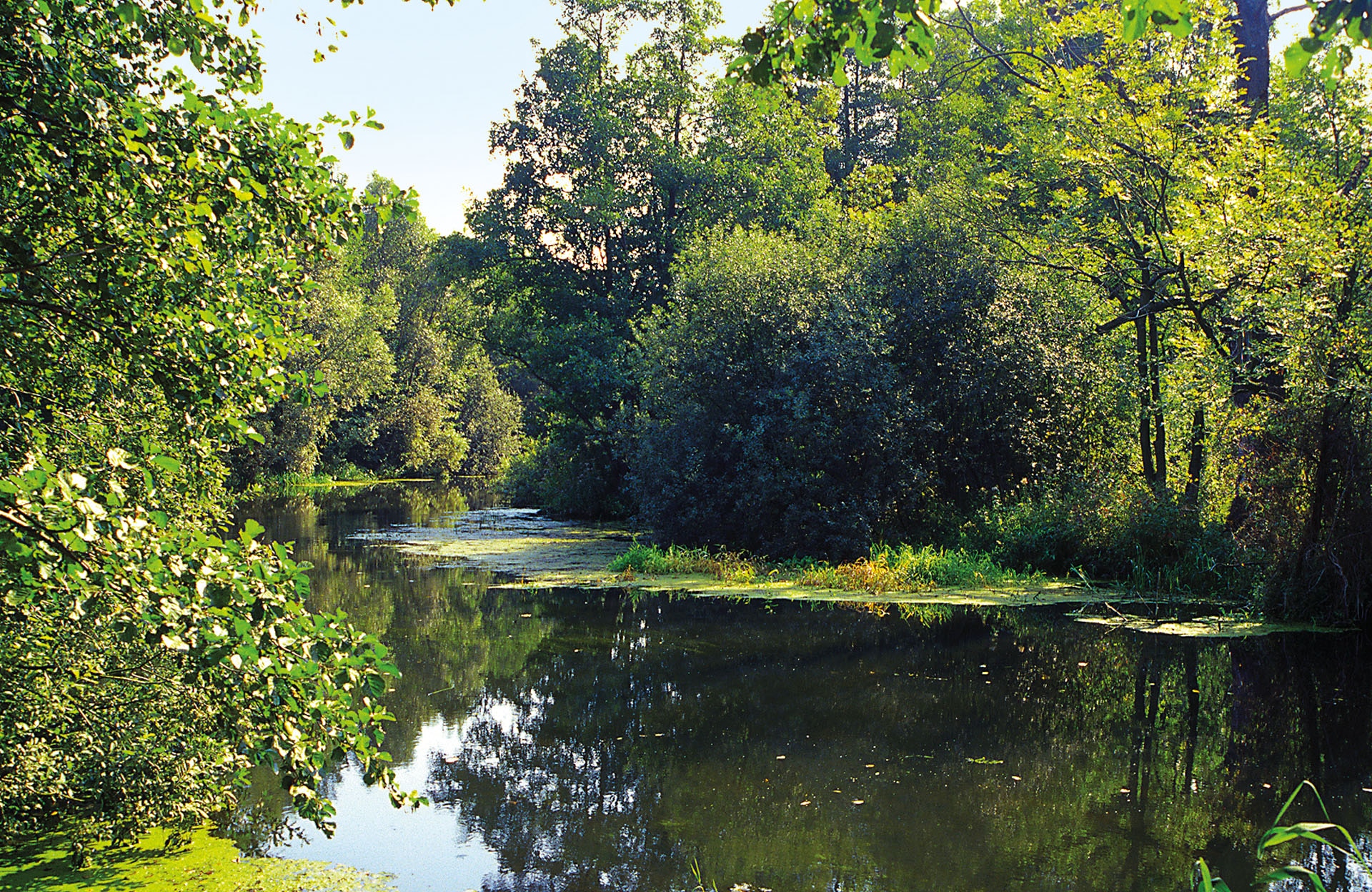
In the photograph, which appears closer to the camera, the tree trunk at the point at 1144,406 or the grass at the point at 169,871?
the grass at the point at 169,871

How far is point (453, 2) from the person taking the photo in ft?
17.2

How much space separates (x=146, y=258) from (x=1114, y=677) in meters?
9.55

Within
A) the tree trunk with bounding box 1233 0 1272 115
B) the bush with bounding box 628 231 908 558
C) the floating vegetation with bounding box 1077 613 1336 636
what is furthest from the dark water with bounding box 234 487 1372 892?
the tree trunk with bounding box 1233 0 1272 115

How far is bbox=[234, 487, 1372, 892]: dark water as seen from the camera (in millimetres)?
6281

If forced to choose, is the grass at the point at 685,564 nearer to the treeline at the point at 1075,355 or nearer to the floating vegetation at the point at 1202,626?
A: the treeline at the point at 1075,355

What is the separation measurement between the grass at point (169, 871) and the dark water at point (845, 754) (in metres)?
0.28

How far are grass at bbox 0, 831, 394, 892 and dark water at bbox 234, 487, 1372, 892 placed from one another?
277mm

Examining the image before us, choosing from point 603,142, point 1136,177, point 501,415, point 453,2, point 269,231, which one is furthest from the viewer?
point 501,415

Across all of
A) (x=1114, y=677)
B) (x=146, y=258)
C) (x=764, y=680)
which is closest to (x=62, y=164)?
(x=146, y=258)

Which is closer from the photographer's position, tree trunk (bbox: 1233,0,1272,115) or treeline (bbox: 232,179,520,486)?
tree trunk (bbox: 1233,0,1272,115)

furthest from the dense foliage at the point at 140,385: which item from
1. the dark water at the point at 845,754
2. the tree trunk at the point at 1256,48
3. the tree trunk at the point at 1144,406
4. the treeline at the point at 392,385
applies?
the treeline at the point at 392,385

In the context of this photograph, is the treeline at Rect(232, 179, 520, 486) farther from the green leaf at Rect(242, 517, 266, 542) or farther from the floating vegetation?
the green leaf at Rect(242, 517, 266, 542)

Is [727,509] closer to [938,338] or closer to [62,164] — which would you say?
[938,338]

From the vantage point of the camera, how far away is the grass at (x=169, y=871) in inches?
219
